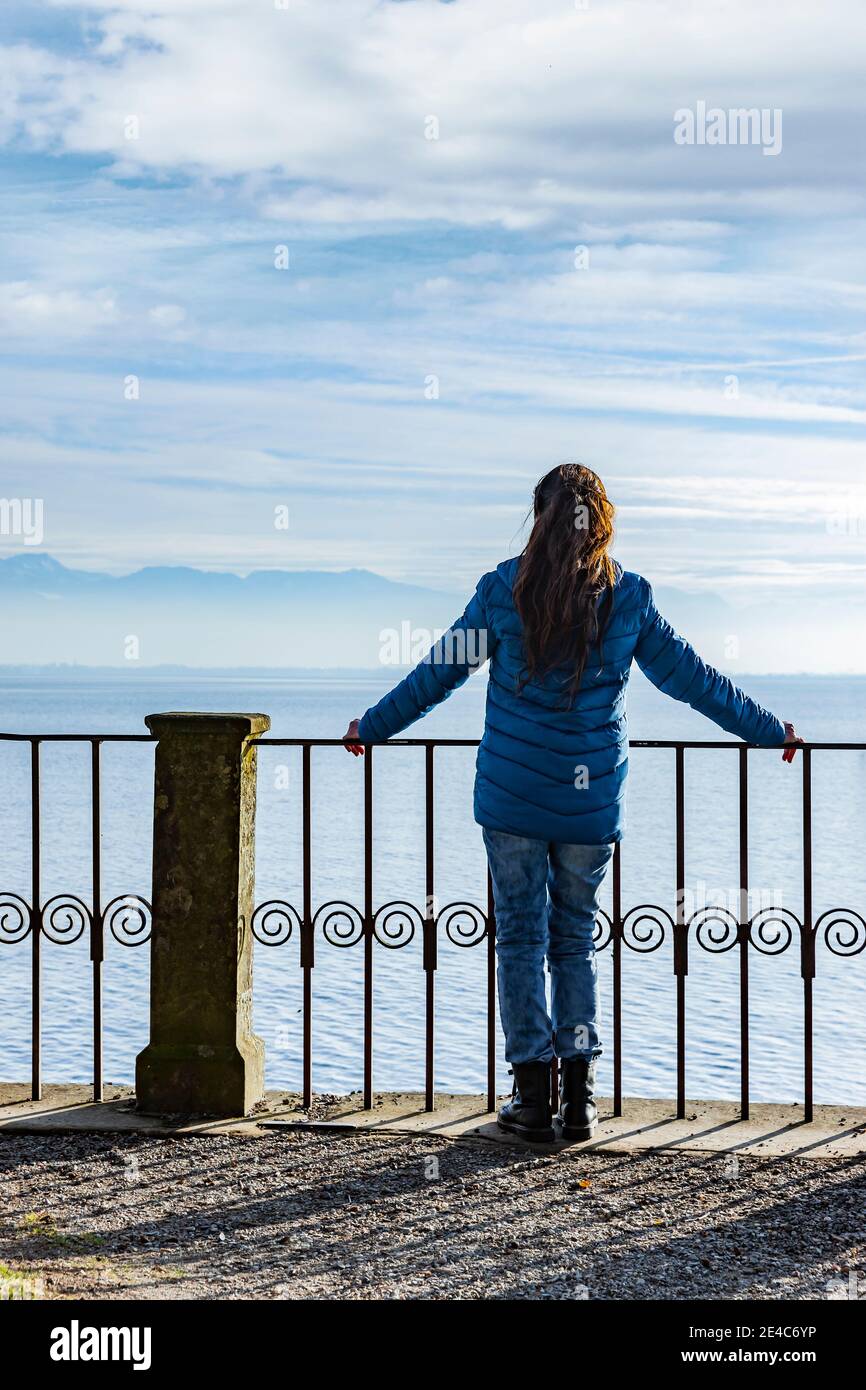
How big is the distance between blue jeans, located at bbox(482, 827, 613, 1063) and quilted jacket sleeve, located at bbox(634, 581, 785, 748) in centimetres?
55

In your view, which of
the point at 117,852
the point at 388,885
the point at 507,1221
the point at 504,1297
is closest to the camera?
the point at 504,1297

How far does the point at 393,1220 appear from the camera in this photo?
3688mm

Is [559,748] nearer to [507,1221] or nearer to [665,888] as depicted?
[507,1221]

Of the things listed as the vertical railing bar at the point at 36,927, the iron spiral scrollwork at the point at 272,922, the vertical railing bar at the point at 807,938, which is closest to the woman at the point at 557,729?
the vertical railing bar at the point at 807,938

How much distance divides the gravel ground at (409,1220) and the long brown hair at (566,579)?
58.8 inches

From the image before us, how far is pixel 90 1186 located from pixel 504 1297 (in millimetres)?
1433

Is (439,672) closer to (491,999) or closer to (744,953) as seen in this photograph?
(491,999)

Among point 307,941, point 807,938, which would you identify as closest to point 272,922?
point 307,941

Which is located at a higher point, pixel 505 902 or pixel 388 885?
pixel 505 902

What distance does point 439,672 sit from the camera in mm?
4234

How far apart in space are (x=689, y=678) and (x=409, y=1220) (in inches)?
Result: 71.2

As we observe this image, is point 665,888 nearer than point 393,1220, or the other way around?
point 393,1220

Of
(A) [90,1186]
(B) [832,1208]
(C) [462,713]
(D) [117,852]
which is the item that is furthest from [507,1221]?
(C) [462,713]

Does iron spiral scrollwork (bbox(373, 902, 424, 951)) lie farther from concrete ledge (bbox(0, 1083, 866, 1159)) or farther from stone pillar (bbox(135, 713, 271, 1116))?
concrete ledge (bbox(0, 1083, 866, 1159))
